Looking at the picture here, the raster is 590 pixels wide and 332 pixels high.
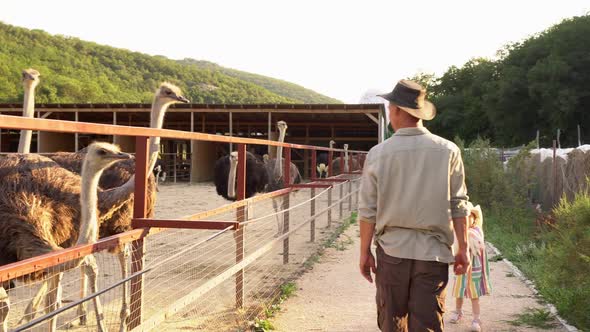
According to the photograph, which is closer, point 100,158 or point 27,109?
point 100,158

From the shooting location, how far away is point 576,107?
103 ft

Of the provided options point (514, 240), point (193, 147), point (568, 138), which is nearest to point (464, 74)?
point (568, 138)

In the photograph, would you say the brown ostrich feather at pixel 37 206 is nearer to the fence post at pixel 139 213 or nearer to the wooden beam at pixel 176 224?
the fence post at pixel 139 213

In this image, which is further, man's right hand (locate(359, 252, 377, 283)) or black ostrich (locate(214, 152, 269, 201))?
black ostrich (locate(214, 152, 269, 201))

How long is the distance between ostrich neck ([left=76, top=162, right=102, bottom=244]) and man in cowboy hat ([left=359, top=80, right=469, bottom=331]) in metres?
1.46

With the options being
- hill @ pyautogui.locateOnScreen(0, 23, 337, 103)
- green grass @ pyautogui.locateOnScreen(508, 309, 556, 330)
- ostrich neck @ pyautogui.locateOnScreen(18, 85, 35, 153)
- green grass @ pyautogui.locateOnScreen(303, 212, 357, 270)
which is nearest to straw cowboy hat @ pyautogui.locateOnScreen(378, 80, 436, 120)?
green grass @ pyautogui.locateOnScreen(508, 309, 556, 330)

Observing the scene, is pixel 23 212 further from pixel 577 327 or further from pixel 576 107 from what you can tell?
pixel 576 107

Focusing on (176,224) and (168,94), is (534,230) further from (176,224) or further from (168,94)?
(176,224)

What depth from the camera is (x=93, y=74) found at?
82625mm

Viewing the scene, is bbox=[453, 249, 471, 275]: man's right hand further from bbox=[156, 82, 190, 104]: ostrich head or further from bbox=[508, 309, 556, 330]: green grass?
bbox=[156, 82, 190, 104]: ostrich head

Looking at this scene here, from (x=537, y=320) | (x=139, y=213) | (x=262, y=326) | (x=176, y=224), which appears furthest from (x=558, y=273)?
(x=139, y=213)

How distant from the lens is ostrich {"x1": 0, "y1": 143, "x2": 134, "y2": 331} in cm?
373

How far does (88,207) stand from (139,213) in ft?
1.07

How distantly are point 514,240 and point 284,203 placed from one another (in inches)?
133
